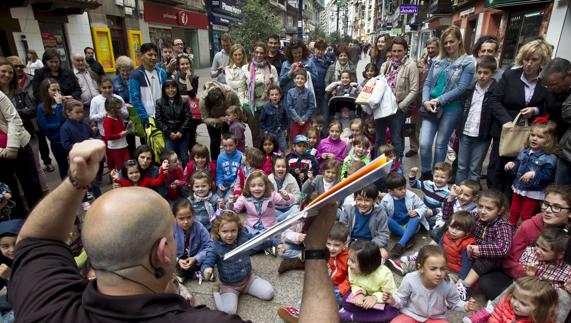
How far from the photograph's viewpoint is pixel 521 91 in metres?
3.71

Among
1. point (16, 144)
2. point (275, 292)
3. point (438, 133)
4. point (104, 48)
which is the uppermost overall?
point (104, 48)

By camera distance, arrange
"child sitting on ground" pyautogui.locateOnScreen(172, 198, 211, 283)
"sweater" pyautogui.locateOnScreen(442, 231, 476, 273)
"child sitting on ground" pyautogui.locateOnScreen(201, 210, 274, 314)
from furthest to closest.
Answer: "child sitting on ground" pyautogui.locateOnScreen(172, 198, 211, 283) < "sweater" pyautogui.locateOnScreen(442, 231, 476, 273) < "child sitting on ground" pyautogui.locateOnScreen(201, 210, 274, 314)

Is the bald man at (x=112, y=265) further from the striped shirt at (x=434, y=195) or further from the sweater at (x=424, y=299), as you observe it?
the striped shirt at (x=434, y=195)

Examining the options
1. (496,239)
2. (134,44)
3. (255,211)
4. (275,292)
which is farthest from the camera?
(134,44)

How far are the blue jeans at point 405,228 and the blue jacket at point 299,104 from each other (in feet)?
8.27

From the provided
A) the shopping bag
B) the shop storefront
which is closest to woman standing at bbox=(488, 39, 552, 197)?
the shopping bag

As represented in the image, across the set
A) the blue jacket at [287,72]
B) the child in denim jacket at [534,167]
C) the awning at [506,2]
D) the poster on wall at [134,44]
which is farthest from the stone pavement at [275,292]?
the poster on wall at [134,44]

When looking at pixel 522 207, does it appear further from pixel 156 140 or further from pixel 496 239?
pixel 156 140

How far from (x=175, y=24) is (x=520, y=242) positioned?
22046 mm

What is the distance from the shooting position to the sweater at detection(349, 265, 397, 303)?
8.58 ft

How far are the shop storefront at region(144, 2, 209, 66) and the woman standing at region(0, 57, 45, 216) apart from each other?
11.9 metres

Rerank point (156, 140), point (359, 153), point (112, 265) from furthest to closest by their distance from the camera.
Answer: point (156, 140) < point (359, 153) < point (112, 265)

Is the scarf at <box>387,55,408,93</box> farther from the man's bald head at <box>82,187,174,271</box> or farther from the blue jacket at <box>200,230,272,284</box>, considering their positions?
the man's bald head at <box>82,187,174,271</box>

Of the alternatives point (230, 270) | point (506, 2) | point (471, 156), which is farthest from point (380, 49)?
point (506, 2)
